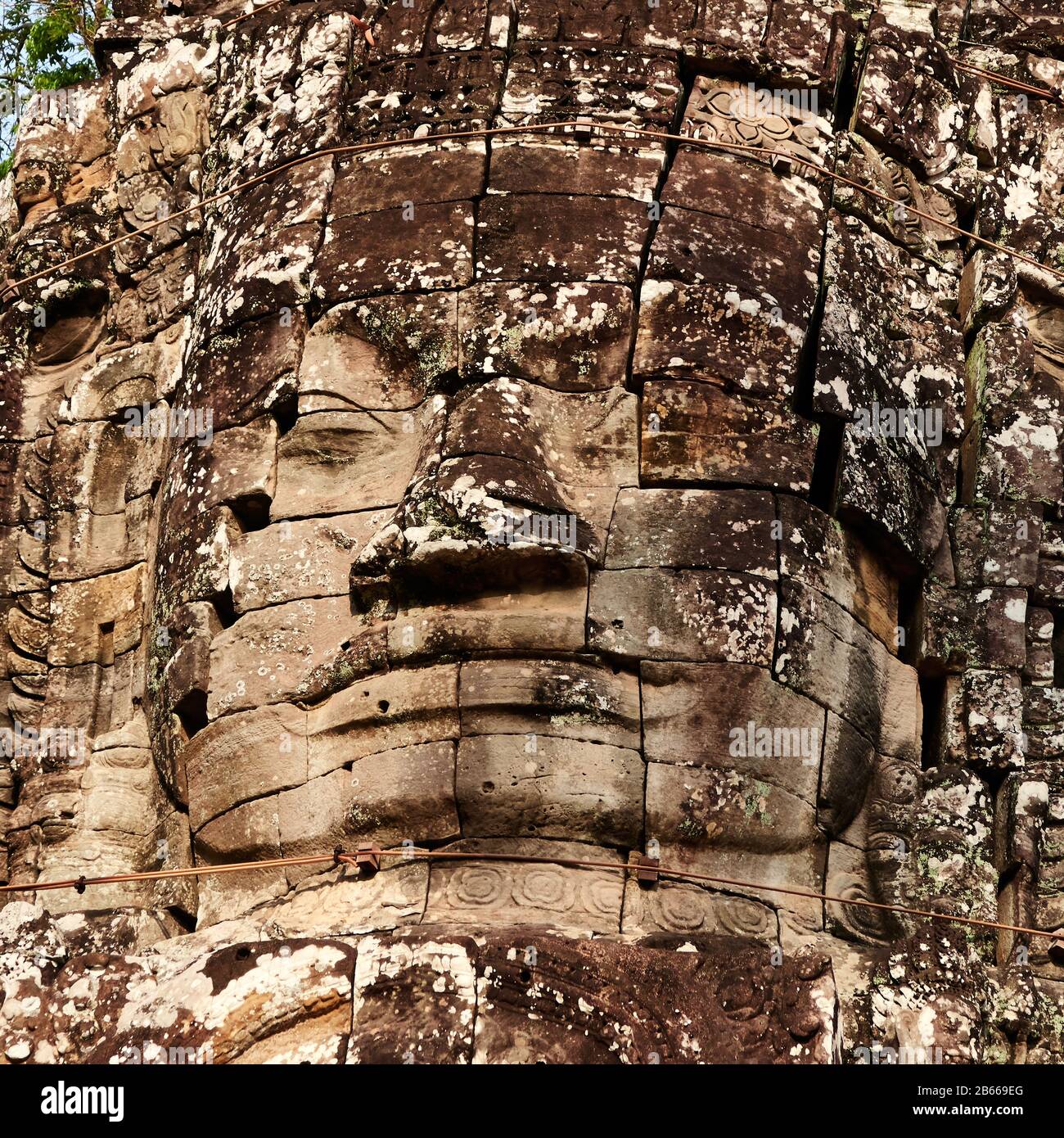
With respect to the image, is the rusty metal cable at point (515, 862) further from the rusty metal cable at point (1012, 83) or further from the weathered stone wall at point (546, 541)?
the rusty metal cable at point (1012, 83)

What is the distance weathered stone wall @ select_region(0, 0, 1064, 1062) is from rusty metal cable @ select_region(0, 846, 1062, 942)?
0.04m

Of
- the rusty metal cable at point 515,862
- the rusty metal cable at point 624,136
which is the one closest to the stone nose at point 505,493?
the rusty metal cable at point 515,862

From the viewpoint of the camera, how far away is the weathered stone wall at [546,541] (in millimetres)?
11117

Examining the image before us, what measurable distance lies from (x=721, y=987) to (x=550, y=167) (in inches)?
158

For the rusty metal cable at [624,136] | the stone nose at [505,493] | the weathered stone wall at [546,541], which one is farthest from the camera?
the rusty metal cable at [624,136]

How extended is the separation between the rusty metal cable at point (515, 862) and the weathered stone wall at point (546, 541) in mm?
44

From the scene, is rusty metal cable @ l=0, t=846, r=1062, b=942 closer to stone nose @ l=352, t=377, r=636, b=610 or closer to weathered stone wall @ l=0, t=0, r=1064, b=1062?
weathered stone wall @ l=0, t=0, r=1064, b=1062

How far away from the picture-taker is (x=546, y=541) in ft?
37.6

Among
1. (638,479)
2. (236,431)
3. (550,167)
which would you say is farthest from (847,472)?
(236,431)

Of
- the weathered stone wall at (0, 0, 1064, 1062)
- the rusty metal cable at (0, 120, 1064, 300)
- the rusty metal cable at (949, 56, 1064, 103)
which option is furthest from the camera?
the rusty metal cable at (949, 56, 1064, 103)

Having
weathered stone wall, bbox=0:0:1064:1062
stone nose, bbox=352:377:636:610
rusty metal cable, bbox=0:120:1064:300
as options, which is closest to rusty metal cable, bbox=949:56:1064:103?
weathered stone wall, bbox=0:0:1064:1062

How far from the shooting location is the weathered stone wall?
36.5ft

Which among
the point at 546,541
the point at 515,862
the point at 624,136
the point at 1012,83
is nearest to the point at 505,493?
the point at 546,541

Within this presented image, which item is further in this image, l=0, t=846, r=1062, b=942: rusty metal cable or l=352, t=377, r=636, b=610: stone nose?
l=352, t=377, r=636, b=610: stone nose
